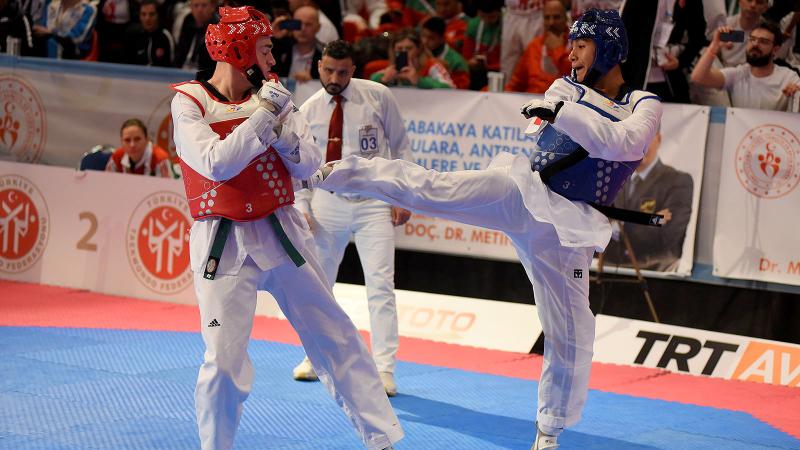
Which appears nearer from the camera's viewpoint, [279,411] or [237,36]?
[237,36]

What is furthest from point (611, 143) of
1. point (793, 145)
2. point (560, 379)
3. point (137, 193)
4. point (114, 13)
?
point (114, 13)

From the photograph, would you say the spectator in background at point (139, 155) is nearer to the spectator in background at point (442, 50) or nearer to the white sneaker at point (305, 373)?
the spectator in background at point (442, 50)

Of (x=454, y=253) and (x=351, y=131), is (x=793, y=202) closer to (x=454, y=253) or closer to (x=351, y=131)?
(x=454, y=253)

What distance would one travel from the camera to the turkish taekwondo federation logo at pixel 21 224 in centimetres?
996

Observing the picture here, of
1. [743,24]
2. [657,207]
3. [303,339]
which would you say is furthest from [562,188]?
[743,24]


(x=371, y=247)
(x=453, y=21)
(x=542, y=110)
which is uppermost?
(x=542, y=110)

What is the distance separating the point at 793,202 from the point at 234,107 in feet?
16.9

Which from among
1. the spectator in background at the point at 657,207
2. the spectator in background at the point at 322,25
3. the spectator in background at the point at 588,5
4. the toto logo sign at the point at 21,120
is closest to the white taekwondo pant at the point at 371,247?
the spectator in background at the point at 657,207

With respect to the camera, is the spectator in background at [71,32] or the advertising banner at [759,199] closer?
the advertising banner at [759,199]

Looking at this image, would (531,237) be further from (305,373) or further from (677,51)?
(677,51)

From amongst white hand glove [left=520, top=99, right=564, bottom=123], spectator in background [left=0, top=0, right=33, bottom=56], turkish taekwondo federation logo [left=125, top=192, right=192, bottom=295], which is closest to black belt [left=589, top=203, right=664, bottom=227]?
white hand glove [left=520, top=99, right=564, bottom=123]

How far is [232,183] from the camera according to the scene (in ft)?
14.3

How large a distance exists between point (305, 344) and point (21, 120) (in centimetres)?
723

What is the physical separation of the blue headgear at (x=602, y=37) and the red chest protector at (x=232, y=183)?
5.39ft
